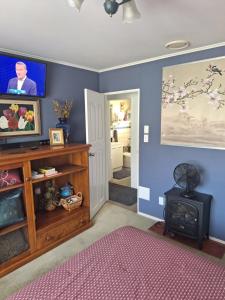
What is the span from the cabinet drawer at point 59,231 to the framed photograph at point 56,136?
1.01m

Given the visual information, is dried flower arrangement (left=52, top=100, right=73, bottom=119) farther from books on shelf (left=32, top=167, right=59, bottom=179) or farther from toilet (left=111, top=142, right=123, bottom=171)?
toilet (left=111, top=142, right=123, bottom=171)

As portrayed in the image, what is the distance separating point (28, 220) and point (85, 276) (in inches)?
47.8

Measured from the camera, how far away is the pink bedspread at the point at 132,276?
1115 mm

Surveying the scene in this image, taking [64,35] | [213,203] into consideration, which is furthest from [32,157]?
[213,203]

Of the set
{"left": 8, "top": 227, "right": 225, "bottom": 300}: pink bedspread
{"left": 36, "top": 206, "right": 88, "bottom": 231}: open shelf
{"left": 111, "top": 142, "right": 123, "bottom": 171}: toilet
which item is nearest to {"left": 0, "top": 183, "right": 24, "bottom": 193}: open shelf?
{"left": 36, "top": 206, "right": 88, "bottom": 231}: open shelf

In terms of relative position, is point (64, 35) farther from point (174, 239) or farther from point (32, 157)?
point (174, 239)

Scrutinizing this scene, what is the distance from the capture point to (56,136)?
2.73 metres

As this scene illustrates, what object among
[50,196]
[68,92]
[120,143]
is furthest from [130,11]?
[120,143]

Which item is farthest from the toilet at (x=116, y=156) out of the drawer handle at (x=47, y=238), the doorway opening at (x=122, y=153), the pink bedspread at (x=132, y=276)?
the pink bedspread at (x=132, y=276)

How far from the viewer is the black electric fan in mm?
2529

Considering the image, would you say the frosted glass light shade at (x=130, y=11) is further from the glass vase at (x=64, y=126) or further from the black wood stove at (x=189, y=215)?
the black wood stove at (x=189, y=215)

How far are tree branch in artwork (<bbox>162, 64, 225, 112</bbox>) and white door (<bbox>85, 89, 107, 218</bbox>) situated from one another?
1003 mm

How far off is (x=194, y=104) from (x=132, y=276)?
6.76ft

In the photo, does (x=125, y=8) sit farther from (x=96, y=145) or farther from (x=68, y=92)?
(x=96, y=145)
